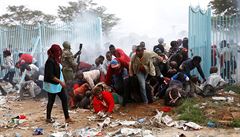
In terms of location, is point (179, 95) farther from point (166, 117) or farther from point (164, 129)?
point (164, 129)

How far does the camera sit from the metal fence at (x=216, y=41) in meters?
10.8

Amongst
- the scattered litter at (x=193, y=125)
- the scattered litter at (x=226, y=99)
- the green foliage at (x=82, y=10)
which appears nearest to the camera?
the scattered litter at (x=193, y=125)

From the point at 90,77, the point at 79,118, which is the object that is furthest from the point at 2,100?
the point at 79,118

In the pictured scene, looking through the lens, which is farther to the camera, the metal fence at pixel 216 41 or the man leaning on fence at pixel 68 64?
the metal fence at pixel 216 41

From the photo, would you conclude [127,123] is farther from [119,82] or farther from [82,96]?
[82,96]

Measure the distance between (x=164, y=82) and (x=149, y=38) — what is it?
1421 cm

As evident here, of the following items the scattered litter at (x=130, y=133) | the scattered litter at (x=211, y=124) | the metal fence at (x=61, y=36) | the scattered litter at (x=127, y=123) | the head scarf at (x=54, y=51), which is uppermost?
the metal fence at (x=61, y=36)

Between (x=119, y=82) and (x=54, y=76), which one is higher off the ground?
(x=54, y=76)

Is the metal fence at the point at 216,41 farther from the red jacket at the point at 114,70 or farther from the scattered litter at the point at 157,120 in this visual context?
the scattered litter at the point at 157,120

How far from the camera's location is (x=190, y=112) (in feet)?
24.8

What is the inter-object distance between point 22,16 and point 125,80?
26936 mm

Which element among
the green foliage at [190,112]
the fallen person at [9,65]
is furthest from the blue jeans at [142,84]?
the fallen person at [9,65]

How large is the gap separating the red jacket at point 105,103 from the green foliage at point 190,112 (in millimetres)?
1477

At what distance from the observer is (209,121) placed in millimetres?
7129
